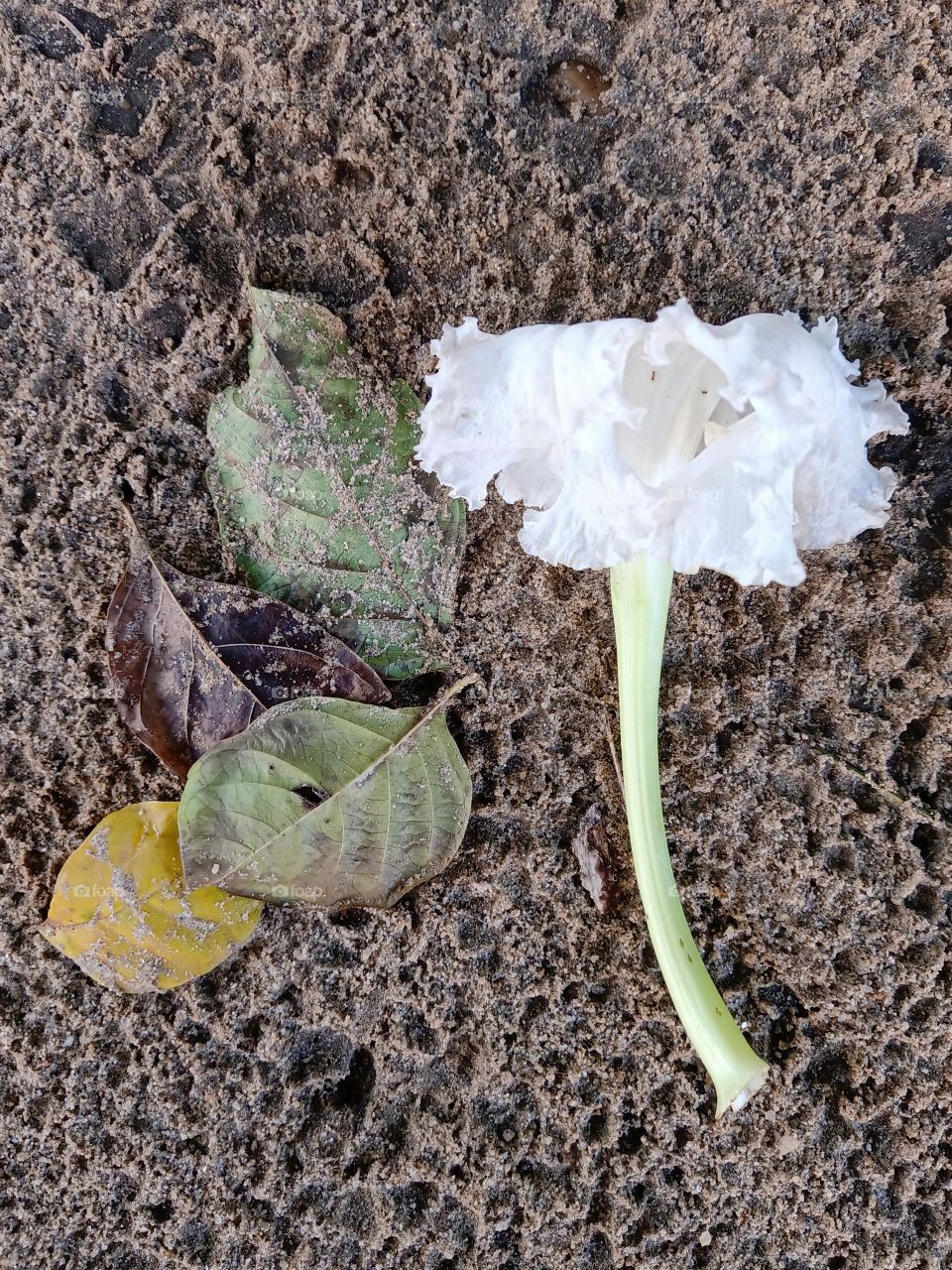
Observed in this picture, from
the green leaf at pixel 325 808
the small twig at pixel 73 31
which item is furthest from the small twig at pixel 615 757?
the small twig at pixel 73 31

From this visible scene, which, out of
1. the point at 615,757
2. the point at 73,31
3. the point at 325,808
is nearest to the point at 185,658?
the point at 325,808

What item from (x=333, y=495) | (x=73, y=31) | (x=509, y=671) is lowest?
(x=509, y=671)

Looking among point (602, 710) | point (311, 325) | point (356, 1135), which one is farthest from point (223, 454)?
point (356, 1135)

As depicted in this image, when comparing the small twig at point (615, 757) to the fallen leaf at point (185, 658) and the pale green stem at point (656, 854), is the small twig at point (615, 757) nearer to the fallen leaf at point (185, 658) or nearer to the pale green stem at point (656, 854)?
the pale green stem at point (656, 854)

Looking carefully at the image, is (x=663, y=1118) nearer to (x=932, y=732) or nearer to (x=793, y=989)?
(x=793, y=989)

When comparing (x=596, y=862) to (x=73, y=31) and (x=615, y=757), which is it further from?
(x=73, y=31)
